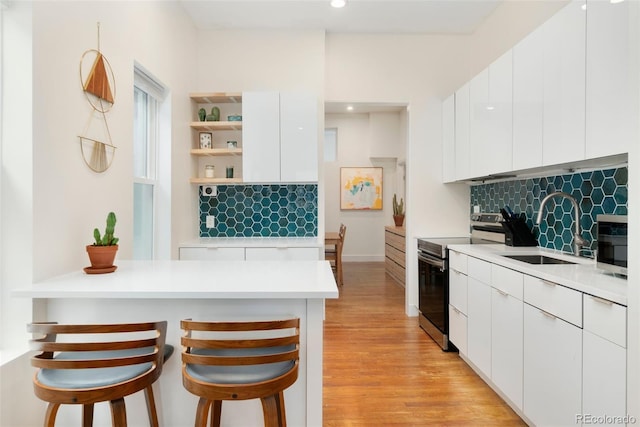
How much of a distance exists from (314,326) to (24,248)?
4.28 feet

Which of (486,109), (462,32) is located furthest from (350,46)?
(486,109)

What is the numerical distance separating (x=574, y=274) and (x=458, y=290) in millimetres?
1195

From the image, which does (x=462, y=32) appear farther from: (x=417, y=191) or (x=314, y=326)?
(x=314, y=326)

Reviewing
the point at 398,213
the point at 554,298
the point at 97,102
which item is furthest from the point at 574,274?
the point at 398,213

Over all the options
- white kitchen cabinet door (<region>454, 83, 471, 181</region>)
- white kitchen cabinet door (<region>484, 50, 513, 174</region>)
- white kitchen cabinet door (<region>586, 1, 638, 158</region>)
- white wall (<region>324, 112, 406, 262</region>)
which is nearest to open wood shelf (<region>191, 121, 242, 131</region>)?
white kitchen cabinet door (<region>454, 83, 471, 181</region>)

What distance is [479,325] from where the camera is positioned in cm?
252

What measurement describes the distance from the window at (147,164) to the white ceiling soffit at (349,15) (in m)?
1.06

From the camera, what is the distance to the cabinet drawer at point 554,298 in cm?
160

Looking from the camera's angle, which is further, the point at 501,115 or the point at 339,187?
the point at 339,187

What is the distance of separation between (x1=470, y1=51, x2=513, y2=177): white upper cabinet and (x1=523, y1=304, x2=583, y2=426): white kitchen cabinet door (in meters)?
1.19

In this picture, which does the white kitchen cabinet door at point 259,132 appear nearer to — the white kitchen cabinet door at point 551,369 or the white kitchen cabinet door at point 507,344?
the white kitchen cabinet door at point 507,344

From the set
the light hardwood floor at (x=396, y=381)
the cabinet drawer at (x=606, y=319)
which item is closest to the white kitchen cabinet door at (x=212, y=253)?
the light hardwood floor at (x=396, y=381)

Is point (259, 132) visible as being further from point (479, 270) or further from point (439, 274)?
point (479, 270)

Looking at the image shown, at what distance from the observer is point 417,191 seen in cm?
394
